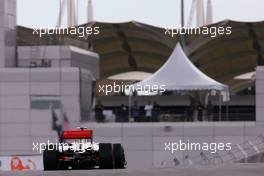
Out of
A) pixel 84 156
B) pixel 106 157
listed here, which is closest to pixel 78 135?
pixel 84 156

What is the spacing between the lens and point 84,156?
1232 inches

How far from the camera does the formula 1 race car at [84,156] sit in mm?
31031

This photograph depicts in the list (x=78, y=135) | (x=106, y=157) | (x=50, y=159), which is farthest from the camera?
(x=78, y=135)

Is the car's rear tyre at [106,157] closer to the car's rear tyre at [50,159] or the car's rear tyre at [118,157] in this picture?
the car's rear tyre at [118,157]

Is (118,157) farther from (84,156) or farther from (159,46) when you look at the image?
(159,46)

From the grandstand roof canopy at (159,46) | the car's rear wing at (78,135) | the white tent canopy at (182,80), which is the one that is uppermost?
the grandstand roof canopy at (159,46)

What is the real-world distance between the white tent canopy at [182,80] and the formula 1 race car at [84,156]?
2510cm

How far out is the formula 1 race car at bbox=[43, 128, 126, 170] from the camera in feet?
102

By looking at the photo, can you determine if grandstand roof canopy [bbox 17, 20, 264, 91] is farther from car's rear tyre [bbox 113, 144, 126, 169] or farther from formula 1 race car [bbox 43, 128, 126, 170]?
car's rear tyre [bbox 113, 144, 126, 169]

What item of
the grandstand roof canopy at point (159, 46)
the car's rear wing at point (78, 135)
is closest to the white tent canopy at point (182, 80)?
the grandstand roof canopy at point (159, 46)

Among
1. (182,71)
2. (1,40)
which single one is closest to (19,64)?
(1,40)

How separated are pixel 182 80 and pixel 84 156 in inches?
1046

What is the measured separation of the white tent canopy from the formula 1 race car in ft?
82.3

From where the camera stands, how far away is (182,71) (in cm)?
5831
